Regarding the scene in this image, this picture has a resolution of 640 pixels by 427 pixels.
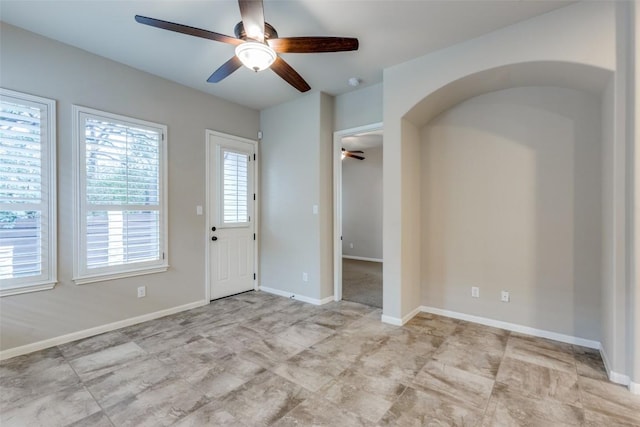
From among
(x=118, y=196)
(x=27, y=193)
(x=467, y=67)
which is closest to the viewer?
(x=27, y=193)

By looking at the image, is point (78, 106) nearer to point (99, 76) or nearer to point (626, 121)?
point (99, 76)

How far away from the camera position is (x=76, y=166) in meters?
2.95

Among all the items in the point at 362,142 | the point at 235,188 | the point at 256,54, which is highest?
the point at 362,142

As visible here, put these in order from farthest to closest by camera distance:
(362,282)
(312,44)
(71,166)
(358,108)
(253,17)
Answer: (362,282) → (358,108) → (71,166) → (312,44) → (253,17)

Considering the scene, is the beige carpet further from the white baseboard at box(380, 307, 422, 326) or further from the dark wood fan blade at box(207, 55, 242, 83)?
the dark wood fan blade at box(207, 55, 242, 83)

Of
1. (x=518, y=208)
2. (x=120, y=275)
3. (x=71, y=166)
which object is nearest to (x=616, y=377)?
(x=518, y=208)

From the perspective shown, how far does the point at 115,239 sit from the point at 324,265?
2510 mm

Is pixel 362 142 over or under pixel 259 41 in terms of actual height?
over

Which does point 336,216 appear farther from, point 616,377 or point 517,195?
point 616,377

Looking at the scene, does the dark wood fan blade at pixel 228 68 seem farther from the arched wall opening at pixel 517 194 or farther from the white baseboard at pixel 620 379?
the white baseboard at pixel 620 379

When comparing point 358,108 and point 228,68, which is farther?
point 358,108

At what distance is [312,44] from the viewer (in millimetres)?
2184

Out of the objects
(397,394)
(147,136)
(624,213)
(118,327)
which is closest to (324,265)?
(397,394)

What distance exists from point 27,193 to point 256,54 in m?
2.44
